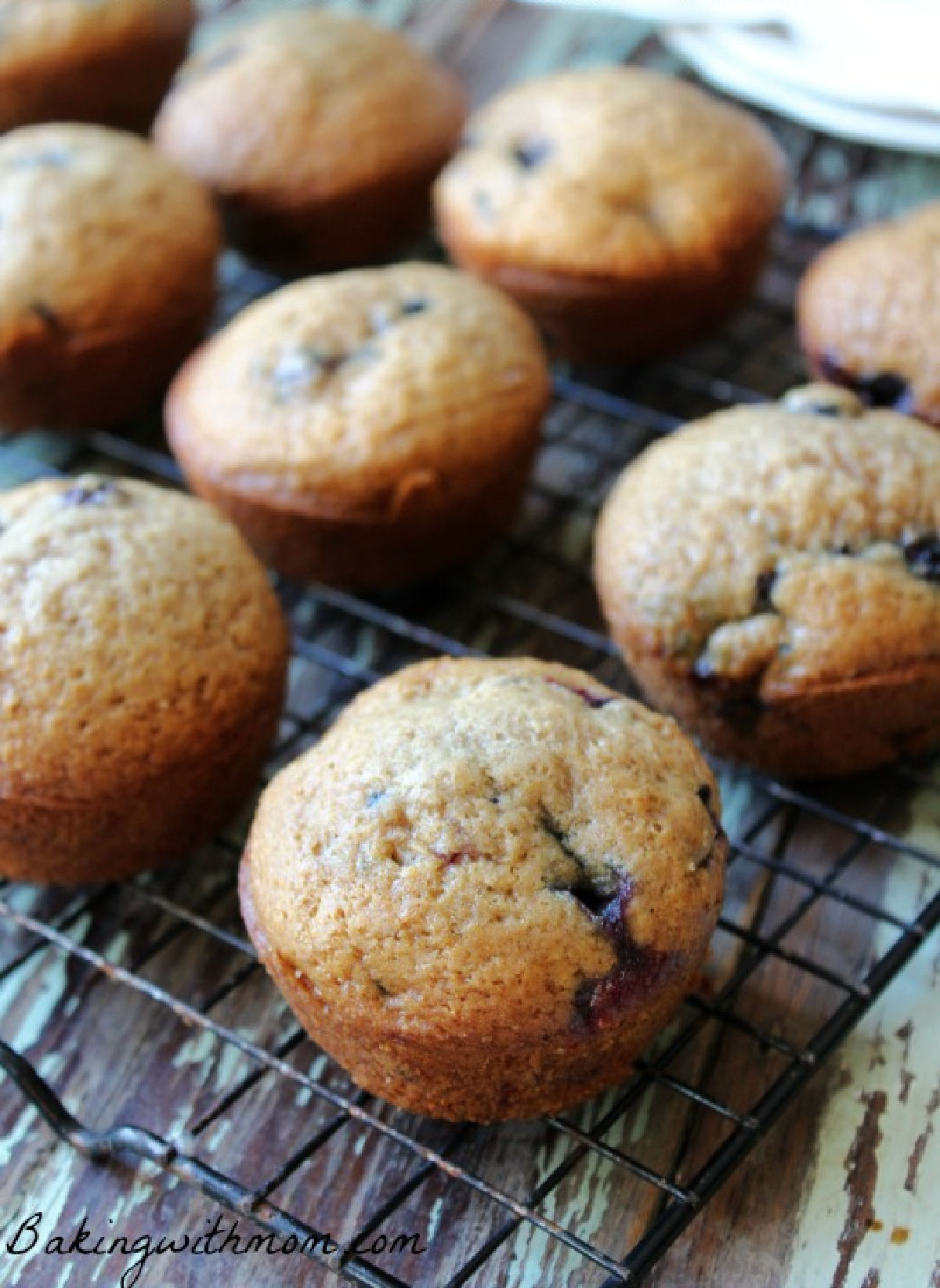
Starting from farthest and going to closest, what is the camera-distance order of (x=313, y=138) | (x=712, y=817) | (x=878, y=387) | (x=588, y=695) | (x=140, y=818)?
(x=313, y=138) → (x=878, y=387) → (x=140, y=818) → (x=588, y=695) → (x=712, y=817)

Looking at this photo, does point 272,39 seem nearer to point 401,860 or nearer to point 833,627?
point 833,627

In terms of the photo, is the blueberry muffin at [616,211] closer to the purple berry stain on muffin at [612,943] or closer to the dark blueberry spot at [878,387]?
the dark blueberry spot at [878,387]

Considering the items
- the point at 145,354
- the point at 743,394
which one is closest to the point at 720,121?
the point at 743,394

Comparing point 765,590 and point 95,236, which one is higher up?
point 95,236

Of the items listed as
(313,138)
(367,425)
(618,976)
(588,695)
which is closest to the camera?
(618,976)

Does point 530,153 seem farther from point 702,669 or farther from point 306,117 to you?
point 702,669

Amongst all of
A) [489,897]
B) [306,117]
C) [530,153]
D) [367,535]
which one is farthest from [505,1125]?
[306,117]

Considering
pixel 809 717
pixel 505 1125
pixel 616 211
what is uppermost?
pixel 616 211
